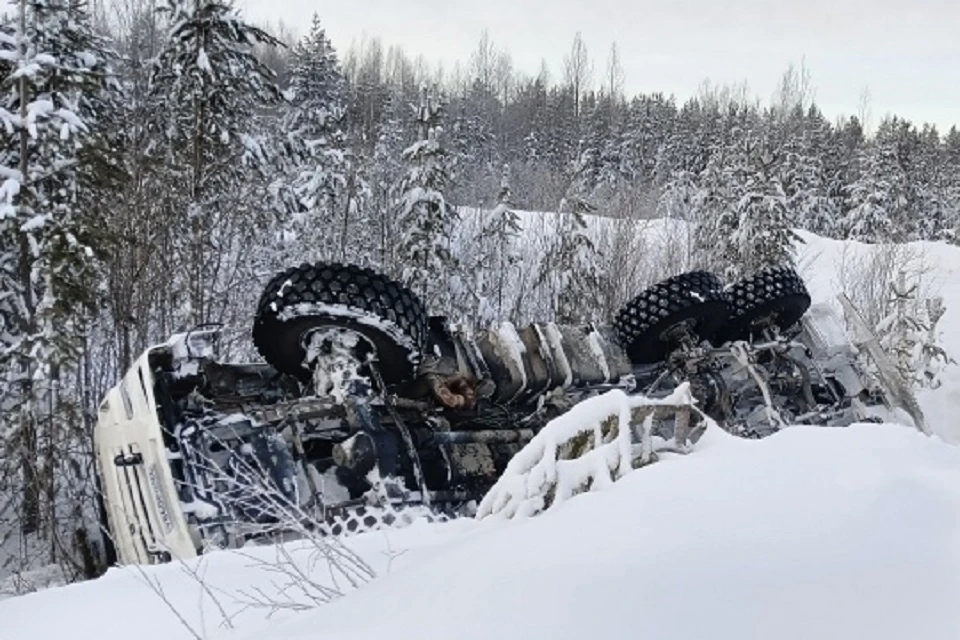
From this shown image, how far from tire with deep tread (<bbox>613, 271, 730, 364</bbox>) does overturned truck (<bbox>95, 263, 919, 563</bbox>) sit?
0.03ft

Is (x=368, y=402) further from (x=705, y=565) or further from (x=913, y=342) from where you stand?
(x=913, y=342)

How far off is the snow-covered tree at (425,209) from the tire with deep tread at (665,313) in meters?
11.3

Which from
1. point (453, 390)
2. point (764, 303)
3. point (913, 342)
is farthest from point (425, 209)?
point (453, 390)

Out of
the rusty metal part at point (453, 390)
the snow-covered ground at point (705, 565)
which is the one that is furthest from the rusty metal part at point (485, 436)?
the snow-covered ground at point (705, 565)

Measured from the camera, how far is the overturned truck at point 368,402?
168 inches

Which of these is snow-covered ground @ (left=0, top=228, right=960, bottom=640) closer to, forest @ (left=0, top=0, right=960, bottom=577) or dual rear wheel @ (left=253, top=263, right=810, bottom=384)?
dual rear wheel @ (left=253, top=263, right=810, bottom=384)

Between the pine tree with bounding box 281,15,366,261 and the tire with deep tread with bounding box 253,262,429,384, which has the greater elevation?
the pine tree with bounding box 281,15,366,261

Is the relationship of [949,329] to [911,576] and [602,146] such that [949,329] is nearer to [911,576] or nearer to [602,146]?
[911,576]

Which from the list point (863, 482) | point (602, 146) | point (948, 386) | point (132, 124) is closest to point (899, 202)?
point (602, 146)

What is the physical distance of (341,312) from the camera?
4.74 metres

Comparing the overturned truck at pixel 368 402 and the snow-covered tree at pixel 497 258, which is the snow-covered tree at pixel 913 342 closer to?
the overturned truck at pixel 368 402

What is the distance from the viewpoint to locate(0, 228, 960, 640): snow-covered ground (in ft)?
5.21

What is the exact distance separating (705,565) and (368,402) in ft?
10.6

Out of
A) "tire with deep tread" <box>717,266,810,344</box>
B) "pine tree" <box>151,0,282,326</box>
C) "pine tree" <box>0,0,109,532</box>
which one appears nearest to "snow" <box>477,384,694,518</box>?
"tire with deep tread" <box>717,266,810,344</box>
